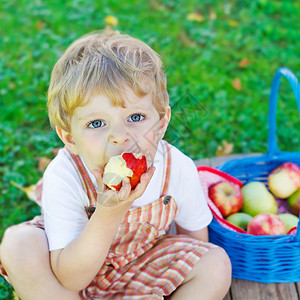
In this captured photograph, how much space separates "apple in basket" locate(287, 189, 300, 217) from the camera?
2197 millimetres

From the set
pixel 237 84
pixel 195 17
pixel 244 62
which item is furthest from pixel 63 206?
pixel 195 17

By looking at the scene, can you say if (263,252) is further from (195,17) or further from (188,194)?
(195,17)

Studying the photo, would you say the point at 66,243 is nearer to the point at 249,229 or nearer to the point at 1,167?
the point at 249,229

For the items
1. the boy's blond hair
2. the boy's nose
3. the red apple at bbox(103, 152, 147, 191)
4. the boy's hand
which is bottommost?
the boy's hand

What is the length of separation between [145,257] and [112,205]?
1.46 feet

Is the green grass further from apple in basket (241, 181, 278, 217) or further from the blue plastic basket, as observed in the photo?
the blue plastic basket

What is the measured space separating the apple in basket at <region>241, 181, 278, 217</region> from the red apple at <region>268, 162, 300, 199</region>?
0.20 ft

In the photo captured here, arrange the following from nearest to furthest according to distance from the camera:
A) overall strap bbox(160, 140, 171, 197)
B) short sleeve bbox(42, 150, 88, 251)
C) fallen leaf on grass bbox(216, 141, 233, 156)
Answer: short sleeve bbox(42, 150, 88, 251)
overall strap bbox(160, 140, 171, 197)
fallen leaf on grass bbox(216, 141, 233, 156)

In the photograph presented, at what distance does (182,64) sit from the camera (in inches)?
130

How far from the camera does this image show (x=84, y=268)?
160 centimetres

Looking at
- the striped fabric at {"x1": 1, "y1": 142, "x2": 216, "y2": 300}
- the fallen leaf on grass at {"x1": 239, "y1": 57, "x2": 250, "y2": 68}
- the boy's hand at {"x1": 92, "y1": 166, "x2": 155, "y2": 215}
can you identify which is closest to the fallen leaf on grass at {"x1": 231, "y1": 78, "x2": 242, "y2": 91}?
the fallen leaf on grass at {"x1": 239, "y1": 57, "x2": 250, "y2": 68}

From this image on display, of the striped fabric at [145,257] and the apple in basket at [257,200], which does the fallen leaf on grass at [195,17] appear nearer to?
the apple in basket at [257,200]

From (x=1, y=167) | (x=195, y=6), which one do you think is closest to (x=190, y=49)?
(x=195, y=6)

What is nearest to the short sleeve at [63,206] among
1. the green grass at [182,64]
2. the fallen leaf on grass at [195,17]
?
the green grass at [182,64]
